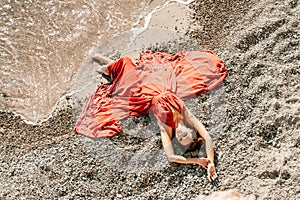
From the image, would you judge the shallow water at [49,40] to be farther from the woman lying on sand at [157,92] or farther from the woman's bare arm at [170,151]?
the woman's bare arm at [170,151]

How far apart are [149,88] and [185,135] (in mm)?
1278

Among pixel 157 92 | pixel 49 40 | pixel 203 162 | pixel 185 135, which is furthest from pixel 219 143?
pixel 49 40

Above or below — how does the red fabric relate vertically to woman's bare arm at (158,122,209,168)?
above

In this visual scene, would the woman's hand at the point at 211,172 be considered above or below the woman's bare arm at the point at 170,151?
below

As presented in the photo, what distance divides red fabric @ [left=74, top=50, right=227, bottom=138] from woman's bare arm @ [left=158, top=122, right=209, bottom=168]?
12 centimetres

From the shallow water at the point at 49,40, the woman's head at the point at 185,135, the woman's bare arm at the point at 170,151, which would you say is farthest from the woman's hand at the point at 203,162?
the shallow water at the point at 49,40

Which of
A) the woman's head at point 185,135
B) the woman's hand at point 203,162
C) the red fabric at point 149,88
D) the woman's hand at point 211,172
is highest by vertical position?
the red fabric at point 149,88

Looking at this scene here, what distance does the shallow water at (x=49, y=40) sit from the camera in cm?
905

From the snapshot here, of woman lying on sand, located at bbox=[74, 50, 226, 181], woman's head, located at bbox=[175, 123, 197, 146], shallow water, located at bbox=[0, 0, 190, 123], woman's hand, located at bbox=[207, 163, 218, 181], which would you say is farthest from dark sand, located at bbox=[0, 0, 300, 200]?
shallow water, located at bbox=[0, 0, 190, 123]

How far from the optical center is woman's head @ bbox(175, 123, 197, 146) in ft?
23.8

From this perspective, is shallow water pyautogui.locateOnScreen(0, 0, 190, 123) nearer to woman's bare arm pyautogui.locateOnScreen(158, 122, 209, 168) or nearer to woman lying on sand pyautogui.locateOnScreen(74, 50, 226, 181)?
woman lying on sand pyautogui.locateOnScreen(74, 50, 226, 181)

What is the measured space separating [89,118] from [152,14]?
2811 millimetres

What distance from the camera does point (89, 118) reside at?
823 centimetres

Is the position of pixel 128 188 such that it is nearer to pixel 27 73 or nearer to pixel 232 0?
pixel 27 73
